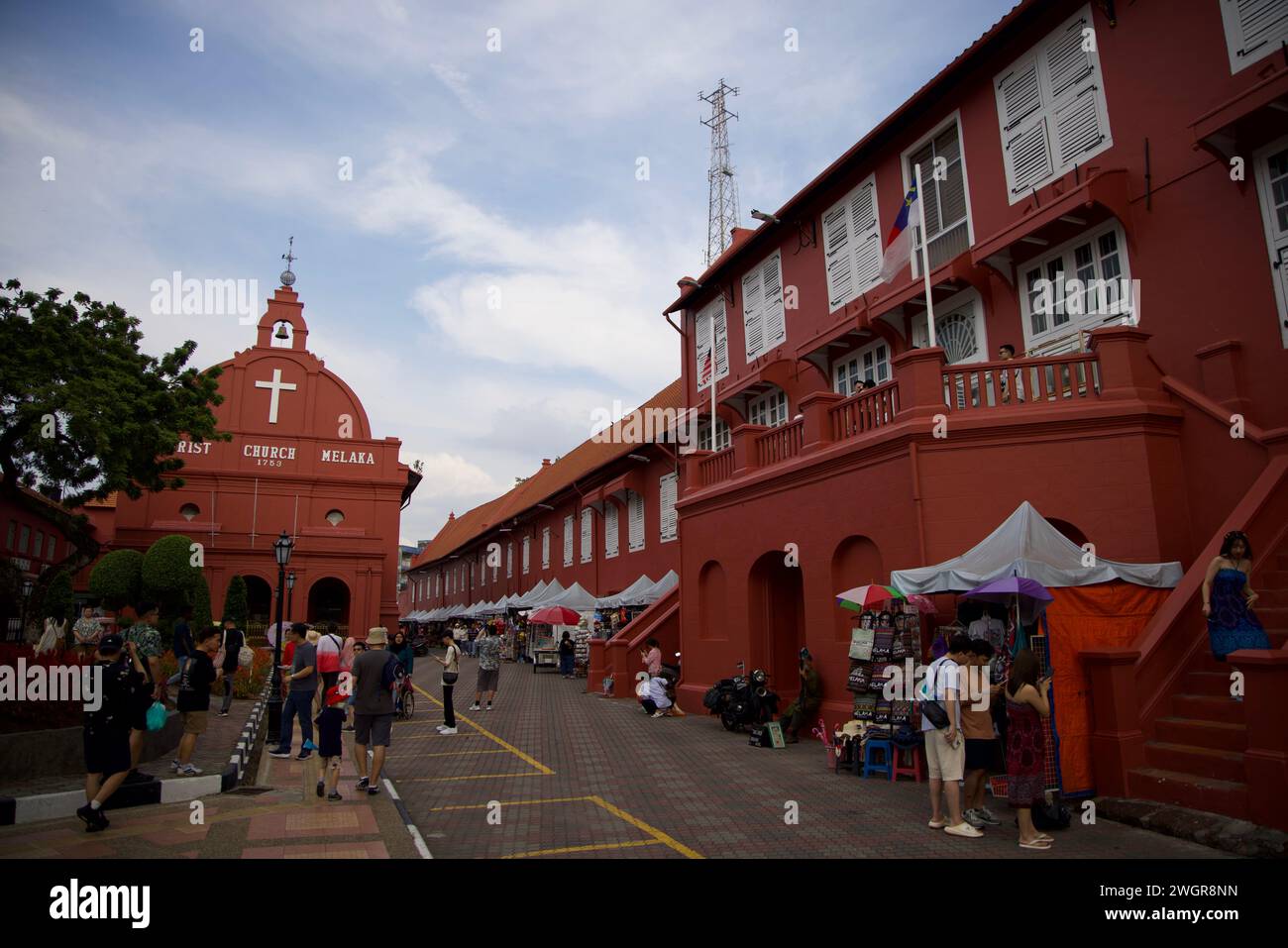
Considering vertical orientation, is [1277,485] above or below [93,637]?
above

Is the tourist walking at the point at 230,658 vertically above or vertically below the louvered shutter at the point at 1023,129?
below

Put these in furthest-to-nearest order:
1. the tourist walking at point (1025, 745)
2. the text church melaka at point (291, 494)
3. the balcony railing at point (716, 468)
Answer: the text church melaka at point (291, 494) → the balcony railing at point (716, 468) → the tourist walking at point (1025, 745)

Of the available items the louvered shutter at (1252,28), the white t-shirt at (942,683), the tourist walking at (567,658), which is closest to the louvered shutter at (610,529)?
the tourist walking at (567,658)

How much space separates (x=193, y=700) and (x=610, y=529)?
703 inches

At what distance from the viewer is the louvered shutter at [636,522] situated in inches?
929

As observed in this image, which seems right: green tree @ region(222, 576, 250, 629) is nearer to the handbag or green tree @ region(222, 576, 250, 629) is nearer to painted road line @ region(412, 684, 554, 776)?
painted road line @ region(412, 684, 554, 776)

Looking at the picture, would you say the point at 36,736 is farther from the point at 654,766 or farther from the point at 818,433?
the point at 818,433

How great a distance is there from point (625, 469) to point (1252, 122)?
17769 mm

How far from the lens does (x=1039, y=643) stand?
7.74 meters

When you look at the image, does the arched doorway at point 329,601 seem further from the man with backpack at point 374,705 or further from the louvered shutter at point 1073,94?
the louvered shutter at point 1073,94

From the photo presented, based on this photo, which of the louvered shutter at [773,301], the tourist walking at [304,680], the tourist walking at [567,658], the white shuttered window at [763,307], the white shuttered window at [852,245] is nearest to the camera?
the tourist walking at [304,680]

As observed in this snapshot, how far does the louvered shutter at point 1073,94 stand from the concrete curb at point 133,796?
12972 mm

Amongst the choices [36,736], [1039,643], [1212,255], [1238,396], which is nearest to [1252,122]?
[1212,255]

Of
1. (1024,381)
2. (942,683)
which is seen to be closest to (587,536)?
(1024,381)
